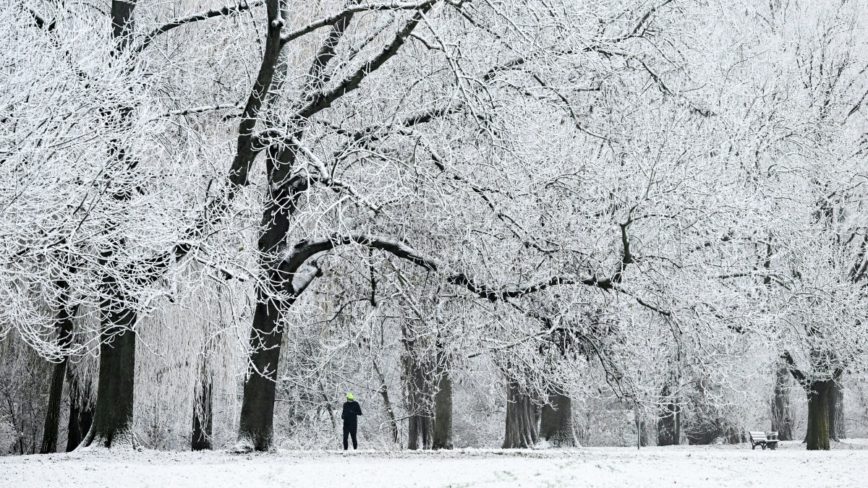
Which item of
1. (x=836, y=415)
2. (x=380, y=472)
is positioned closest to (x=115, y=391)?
(x=380, y=472)

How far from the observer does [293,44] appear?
13914 mm

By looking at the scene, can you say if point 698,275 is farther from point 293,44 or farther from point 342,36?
point 293,44

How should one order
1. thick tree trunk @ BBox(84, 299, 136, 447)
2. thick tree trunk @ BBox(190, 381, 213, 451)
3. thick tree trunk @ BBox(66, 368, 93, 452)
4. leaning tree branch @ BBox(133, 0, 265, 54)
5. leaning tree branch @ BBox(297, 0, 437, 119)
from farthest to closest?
1. thick tree trunk @ BBox(190, 381, 213, 451)
2. thick tree trunk @ BBox(66, 368, 93, 452)
3. thick tree trunk @ BBox(84, 299, 136, 447)
4. leaning tree branch @ BBox(133, 0, 265, 54)
5. leaning tree branch @ BBox(297, 0, 437, 119)

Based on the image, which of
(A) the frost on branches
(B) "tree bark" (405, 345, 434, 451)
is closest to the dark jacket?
(B) "tree bark" (405, 345, 434, 451)

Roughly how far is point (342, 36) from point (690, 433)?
24391mm

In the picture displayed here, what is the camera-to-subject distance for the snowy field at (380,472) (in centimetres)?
936

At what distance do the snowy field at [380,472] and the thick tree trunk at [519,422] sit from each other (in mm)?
10535

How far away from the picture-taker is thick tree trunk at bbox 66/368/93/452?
15.9 meters

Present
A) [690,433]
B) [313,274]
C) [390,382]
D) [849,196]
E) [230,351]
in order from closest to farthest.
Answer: [313,274] < [230,351] < [849,196] < [390,382] < [690,433]

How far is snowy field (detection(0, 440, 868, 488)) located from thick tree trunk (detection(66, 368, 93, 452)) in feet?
9.15

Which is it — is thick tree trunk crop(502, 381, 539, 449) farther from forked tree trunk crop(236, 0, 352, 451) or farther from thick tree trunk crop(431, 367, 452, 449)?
forked tree trunk crop(236, 0, 352, 451)

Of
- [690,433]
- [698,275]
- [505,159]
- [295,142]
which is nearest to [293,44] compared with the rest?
[295,142]

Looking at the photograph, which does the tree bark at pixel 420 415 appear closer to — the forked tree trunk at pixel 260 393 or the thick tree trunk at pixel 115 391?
the forked tree trunk at pixel 260 393

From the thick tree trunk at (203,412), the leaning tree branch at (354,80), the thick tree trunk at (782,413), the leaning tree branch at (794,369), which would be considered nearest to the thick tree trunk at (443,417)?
the thick tree trunk at (203,412)
